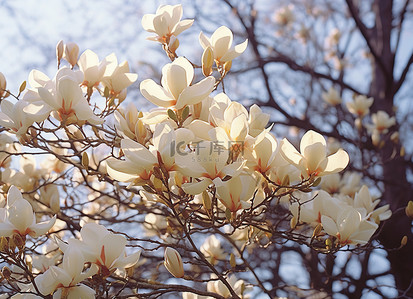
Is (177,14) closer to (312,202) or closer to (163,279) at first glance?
(312,202)

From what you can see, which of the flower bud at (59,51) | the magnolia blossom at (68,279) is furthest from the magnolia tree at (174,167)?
the flower bud at (59,51)

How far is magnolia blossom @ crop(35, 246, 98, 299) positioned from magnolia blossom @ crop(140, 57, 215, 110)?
410 mm

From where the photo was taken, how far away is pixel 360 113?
9.65 ft

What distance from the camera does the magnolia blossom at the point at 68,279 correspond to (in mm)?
897

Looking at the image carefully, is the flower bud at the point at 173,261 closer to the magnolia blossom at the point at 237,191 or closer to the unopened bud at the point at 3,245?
the magnolia blossom at the point at 237,191

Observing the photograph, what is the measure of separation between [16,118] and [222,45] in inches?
23.9

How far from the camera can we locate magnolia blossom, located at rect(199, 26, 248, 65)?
1231 millimetres

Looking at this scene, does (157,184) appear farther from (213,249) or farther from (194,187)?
(213,249)

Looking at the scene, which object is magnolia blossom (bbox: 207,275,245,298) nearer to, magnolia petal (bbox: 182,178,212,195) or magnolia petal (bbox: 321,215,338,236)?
magnolia petal (bbox: 321,215,338,236)

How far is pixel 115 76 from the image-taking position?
134 centimetres

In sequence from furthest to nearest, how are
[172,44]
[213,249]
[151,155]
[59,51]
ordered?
[213,249] < [59,51] < [172,44] < [151,155]

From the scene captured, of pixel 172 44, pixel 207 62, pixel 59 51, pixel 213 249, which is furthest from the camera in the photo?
Result: pixel 213 249

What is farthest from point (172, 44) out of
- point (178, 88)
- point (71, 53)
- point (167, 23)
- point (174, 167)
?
point (174, 167)

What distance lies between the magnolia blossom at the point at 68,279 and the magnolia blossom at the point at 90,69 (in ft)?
1.91
